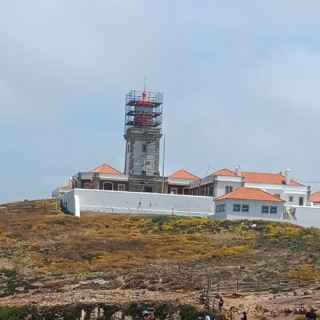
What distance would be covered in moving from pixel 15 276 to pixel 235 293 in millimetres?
13781

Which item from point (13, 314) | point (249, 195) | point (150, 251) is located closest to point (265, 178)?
point (249, 195)

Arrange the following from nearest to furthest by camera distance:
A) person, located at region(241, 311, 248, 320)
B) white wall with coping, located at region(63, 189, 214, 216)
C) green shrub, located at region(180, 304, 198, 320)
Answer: person, located at region(241, 311, 248, 320)
green shrub, located at region(180, 304, 198, 320)
white wall with coping, located at region(63, 189, 214, 216)


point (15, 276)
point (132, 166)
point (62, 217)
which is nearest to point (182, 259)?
point (15, 276)

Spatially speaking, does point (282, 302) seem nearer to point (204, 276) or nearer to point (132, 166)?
point (204, 276)

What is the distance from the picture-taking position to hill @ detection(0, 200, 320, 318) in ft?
121

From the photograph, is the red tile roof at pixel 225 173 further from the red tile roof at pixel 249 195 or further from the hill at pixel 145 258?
the hill at pixel 145 258

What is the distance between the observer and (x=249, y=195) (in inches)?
2493

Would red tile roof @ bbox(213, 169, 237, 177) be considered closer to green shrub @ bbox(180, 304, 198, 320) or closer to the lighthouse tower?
the lighthouse tower

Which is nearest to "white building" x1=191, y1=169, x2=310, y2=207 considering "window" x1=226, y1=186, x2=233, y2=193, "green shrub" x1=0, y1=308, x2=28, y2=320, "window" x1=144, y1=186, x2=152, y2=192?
"window" x1=226, y1=186, x2=233, y2=193

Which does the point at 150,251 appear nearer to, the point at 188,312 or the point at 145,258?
the point at 145,258

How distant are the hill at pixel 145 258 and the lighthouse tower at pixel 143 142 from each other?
9.06 metres

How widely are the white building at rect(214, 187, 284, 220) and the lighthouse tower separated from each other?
33.2 ft

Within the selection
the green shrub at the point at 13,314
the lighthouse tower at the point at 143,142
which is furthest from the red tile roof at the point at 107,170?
the green shrub at the point at 13,314

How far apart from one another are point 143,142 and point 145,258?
1032 inches
